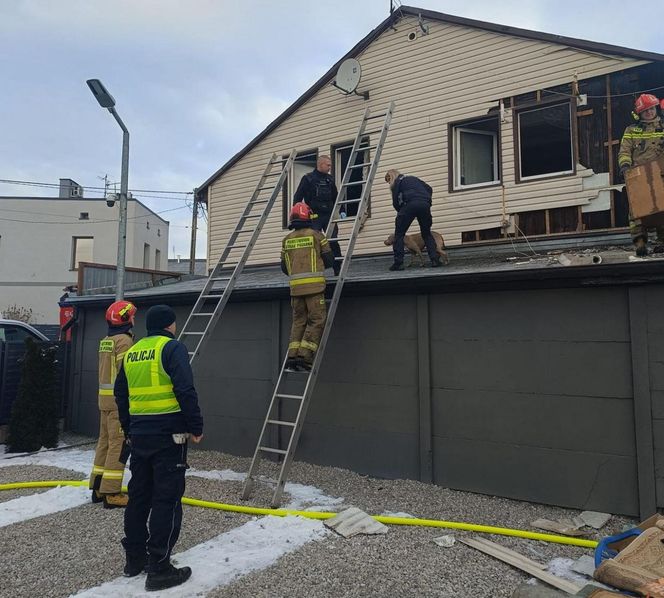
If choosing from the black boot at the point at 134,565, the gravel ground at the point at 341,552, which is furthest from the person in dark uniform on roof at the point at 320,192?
the black boot at the point at 134,565

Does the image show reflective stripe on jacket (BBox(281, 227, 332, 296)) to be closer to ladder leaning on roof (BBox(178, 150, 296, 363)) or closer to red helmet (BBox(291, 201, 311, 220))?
red helmet (BBox(291, 201, 311, 220))

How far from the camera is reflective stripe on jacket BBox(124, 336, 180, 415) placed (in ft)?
13.1

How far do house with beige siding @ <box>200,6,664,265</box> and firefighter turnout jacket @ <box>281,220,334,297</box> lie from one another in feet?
12.5

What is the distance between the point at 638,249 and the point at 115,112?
8.60 metres

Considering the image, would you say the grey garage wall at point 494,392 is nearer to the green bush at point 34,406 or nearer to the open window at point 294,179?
the green bush at point 34,406

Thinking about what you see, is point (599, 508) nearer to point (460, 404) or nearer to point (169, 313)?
point (460, 404)

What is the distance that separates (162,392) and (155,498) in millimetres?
743

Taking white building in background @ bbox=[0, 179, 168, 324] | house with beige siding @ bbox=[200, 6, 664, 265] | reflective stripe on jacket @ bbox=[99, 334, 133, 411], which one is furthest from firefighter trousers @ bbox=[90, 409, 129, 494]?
white building in background @ bbox=[0, 179, 168, 324]

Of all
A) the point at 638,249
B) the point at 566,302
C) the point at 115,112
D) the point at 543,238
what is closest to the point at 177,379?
the point at 566,302

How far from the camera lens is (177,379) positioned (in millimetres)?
3953

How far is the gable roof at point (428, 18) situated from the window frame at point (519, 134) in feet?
2.90

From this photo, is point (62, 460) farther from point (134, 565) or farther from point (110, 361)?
point (134, 565)

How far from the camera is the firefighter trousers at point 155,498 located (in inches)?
150

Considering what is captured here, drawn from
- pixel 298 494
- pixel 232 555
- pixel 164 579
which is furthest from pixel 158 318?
pixel 298 494
